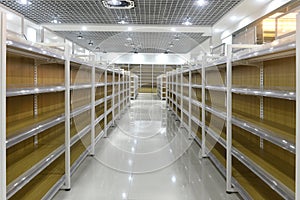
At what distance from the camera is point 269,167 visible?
7.41 ft

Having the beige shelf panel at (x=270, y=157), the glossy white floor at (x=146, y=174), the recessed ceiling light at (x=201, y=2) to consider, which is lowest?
the glossy white floor at (x=146, y=174)

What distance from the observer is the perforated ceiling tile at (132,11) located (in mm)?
7629

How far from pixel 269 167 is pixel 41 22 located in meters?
9.83

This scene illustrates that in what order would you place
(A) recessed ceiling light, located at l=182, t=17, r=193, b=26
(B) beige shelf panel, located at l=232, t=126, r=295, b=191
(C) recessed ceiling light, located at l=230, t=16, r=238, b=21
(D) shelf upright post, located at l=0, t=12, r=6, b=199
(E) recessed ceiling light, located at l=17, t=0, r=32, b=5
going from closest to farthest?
(D) shelf upright post, located at l=0, t=12, r=6, b=199
(B) beige shelf panel, located at l=232, t=126, r=295, b=191
(E) recessed ceiling light, located at l=17, t=0, r=32, b=5
(C) recessed ceiling light, located at l=230, t=16, r=238, b=21
(A) recessed ceiling light, located at l=182, t=17, r=193, b=26

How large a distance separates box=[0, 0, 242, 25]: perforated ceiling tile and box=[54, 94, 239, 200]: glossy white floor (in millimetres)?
3940

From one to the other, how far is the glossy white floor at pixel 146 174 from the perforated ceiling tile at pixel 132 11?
3.94m

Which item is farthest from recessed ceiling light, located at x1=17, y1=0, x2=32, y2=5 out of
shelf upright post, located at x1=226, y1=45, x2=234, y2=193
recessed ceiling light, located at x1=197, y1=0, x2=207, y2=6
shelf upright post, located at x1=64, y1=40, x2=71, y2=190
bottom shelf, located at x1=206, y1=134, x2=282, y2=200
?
bottom shelf, located at x1=206, y1=134, x2=282, y2=200

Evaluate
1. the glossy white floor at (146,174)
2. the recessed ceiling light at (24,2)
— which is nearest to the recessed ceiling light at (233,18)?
the glossy white floor at (146,174)

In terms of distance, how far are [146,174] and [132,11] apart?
614cm

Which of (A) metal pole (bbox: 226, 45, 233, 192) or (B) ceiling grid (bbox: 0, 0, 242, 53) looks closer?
(A) metal pole (bbox: 226, 45, 233, 192)

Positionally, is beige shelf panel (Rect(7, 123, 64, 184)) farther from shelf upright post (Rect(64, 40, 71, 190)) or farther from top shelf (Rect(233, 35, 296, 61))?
top shelf (Rect(233, 35, 296, 61))

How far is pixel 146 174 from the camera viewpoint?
359cm

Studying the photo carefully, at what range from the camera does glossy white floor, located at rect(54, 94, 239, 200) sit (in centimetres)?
290

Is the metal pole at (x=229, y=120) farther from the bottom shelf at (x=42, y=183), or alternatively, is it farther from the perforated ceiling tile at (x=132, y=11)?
the perforated ceiling tile at (x=132, y=11)
